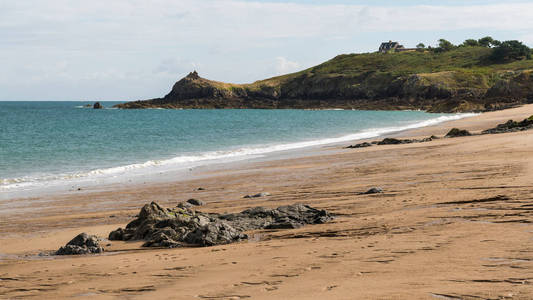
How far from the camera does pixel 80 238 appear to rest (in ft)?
28.6

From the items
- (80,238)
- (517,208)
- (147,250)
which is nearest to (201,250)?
(147,250)

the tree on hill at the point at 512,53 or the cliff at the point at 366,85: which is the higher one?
the tree on hill at the point at 512,53

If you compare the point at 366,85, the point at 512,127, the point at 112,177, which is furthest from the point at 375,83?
the point at 112,177

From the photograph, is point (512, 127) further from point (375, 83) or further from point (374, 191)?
point (375, 83)

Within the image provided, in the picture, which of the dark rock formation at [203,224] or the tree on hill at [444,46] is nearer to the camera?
the dark rock formation at [203,224]

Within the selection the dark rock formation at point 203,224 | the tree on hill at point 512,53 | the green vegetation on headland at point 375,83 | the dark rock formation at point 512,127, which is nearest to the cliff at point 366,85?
the green vegetation on headland at point 375,83

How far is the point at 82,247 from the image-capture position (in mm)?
8523

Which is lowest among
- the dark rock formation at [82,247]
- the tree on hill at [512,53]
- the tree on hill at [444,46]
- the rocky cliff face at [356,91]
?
the dark rock formation at [82,247]

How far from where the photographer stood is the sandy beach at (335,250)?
5.26 meters

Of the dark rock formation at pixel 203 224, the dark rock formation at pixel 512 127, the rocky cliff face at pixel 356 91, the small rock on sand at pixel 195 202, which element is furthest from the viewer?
the rocky cliff face at pixel 356 91

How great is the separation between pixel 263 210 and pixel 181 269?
351 cm

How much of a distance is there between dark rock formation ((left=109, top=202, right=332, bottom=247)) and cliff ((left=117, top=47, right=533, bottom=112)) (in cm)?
10286

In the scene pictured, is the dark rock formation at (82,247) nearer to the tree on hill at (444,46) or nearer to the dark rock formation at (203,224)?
the dark rock formation at (203,224)

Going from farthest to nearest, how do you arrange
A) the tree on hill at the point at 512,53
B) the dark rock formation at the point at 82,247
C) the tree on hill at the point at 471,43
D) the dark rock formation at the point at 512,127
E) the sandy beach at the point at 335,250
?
1. the tree on hill at the point at 471,43
2. the tree on hill at the point at 512,53
3. the dark rock formation at the point at 512,127
4. the dark rock formation at the point at 82,247
5. the sandy beach at the point at 335,250
